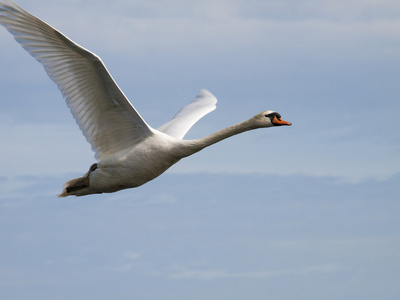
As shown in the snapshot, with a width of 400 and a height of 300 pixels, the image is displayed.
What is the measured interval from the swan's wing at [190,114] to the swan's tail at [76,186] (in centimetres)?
251

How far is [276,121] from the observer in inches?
556

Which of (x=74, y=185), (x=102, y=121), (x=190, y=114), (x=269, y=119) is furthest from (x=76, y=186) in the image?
(x=190, y=114)

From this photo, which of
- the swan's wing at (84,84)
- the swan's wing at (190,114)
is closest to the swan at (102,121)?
the swan's wing at (84,84)

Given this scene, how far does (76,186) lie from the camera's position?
14852mm

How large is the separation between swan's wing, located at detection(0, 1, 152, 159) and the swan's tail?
0.47 m

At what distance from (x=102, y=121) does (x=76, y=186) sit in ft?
4.70

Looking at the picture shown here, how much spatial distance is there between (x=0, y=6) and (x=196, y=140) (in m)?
4.06

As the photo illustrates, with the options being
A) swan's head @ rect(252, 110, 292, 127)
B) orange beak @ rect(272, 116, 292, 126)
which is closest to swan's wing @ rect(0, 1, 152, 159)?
swan's head @ rect(252, 110, 292, 127)

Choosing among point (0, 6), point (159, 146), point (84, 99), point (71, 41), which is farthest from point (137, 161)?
point (0, 6)

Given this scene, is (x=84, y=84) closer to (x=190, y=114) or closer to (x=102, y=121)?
(x=102, y=121)

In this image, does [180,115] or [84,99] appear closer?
[84,99]

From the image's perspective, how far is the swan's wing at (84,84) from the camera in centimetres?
1329

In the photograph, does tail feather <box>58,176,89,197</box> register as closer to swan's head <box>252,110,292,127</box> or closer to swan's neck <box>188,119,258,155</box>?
swan's neck <box>188,119,258,155</box>

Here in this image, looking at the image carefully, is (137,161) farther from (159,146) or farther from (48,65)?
(48,65)
